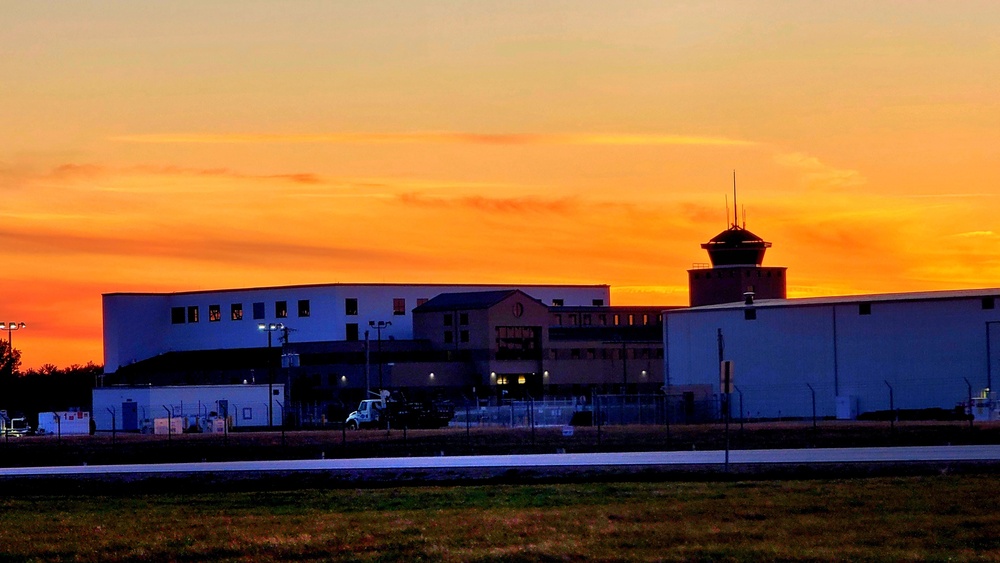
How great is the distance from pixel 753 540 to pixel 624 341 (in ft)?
382

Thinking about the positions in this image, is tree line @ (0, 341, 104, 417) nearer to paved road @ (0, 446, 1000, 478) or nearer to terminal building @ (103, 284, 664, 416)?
terminal building @ (103, 284, 664, 416)

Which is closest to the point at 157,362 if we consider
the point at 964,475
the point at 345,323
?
the point at 345,323

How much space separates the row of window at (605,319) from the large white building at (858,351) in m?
53.5

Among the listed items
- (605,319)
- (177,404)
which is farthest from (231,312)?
(177,404)

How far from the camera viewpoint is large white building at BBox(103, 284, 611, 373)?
14812cm

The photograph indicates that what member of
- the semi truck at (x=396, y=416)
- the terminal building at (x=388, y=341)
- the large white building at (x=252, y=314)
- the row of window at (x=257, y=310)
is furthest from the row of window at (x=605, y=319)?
the semi truck at (x=396, y=416)

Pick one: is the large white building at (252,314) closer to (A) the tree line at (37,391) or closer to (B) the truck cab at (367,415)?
(A) the tree line at (37,391)

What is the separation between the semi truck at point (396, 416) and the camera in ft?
303

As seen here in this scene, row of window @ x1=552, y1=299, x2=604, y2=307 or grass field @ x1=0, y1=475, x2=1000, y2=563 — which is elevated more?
row of window @ x1=552, y1=299, x2=604, y2=307

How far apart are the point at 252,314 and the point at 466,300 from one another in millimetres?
23896

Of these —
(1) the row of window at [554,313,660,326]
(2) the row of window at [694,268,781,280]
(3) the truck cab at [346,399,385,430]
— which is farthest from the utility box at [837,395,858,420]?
(2) the row of window at [694,268,781,280]

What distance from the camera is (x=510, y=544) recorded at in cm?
2233

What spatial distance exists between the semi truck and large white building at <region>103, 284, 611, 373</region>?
4862 centimetres

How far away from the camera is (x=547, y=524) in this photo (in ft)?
81.8
